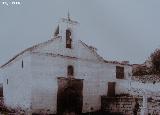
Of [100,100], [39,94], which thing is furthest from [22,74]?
[100,100]

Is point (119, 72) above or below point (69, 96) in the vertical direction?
above

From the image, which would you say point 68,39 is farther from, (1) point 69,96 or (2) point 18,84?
(2) point 18,84

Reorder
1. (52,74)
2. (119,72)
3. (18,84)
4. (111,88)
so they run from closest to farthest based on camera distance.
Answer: (52,74) < (18,84) < (111,88) < (119,72)

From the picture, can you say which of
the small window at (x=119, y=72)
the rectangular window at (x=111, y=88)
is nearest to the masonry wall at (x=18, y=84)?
the rectangular window at (x=111, y=88)

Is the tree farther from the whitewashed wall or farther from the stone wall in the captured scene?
the stone wall

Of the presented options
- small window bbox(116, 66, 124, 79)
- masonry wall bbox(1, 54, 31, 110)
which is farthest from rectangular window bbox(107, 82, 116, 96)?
masonry wall bbox(1, 54, 31, 110)

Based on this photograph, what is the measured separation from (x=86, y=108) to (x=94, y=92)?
4.85 feet

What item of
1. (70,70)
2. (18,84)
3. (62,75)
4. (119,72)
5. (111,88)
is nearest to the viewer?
(62,75)

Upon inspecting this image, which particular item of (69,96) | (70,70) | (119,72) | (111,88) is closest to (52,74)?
(70,70)

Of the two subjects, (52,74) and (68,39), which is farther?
(68,39)

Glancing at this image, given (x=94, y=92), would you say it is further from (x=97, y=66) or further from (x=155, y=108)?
(x=155, y=108)

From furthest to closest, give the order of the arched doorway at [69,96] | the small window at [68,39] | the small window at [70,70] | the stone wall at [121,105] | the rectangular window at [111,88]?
1. the rectangular window at [111,88]
2. the small window at [68,39]
3. the small window at [70,70]
4. the arched doorway at [69,96]
5. the stone wall at [121,105]

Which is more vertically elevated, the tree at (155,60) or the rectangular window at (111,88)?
the tree at (155,60)

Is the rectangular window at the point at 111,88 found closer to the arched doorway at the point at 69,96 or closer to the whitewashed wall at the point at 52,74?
the whitewashed wall at the point at 52,74
